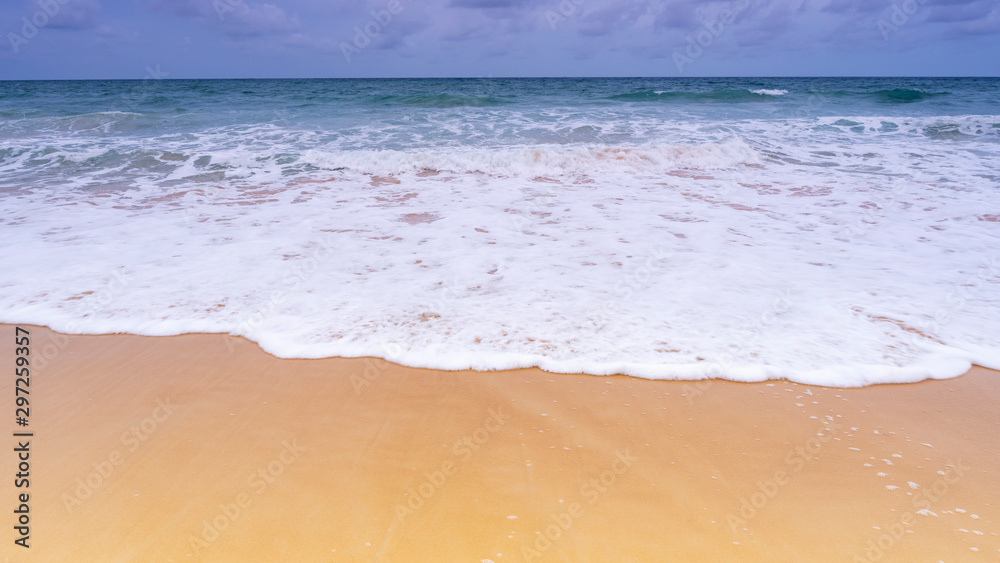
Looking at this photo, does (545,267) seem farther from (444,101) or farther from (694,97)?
A: (694,97)

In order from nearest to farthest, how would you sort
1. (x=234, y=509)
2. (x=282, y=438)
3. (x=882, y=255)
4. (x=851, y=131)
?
(x=234, y=509)
(x=282, y=438)
(x=882, y=255)
(x=851, y=131)

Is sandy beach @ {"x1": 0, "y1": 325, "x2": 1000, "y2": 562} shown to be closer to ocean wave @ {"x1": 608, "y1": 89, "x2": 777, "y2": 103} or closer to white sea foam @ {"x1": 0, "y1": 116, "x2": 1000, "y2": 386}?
white sea foam @ {"x1": 0, "y1": 116, "x2": 1000, "y2": 386}

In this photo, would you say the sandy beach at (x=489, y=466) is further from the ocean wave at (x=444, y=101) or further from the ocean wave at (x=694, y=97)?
the ocean wave at (x=694, y=97)

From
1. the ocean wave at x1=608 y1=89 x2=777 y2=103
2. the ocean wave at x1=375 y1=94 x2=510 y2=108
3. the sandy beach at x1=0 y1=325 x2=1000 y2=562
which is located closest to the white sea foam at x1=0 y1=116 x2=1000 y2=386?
the sandy beach at x1=0 y1=325 x2=1000 y2=562

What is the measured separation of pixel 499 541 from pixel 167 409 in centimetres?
182

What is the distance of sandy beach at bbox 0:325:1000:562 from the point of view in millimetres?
1849

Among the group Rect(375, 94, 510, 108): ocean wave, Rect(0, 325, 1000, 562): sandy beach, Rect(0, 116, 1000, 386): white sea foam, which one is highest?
Rect(375, 94, 510, 108): ocean wave

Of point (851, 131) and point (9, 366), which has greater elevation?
point (851, 131)

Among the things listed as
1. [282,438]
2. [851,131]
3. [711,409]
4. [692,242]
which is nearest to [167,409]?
[282,438]

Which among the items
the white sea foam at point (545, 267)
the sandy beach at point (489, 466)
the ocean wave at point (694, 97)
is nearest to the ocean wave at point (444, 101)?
the ocean wave at point (694, 97)

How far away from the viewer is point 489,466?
2.22 meters

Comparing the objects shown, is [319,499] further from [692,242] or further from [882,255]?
[882,255]

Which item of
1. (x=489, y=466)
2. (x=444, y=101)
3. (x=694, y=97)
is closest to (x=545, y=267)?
(x=489, y=466)

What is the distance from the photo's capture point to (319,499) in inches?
80.0
